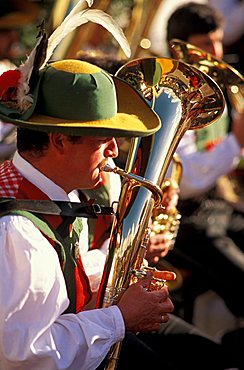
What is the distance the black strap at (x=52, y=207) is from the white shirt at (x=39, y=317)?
5cm

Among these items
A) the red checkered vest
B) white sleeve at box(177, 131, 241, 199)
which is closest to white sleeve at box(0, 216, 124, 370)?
the red checkered vest

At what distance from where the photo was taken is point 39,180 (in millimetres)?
2539

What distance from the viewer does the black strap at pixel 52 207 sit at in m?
2.44

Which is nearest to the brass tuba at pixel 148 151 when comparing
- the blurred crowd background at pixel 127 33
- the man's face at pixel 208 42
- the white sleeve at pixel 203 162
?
the blurred crowd background at pixel 127 33

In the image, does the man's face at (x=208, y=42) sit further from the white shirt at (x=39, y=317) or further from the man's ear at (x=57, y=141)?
the white shirt at (x=39, y=317)

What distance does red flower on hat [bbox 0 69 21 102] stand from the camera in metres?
Answer: 2.50

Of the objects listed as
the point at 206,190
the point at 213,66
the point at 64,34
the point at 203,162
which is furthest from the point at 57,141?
the point at 206,190

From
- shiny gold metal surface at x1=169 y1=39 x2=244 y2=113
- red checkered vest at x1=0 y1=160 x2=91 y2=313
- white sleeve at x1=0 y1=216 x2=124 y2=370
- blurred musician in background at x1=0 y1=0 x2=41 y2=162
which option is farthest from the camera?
blurred musician in background at x1=0 y1=0 x2=41 y2=162

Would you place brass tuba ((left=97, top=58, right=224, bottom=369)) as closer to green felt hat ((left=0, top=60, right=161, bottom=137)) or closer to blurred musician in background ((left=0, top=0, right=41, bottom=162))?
green felt hat ((left=0, top=60, right=161, bottom=137))

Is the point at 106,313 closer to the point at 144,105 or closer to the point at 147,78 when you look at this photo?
the point at 144,105

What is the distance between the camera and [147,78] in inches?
116

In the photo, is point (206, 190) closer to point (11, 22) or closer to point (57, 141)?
point (11, 22)

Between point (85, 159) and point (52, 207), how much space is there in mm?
151

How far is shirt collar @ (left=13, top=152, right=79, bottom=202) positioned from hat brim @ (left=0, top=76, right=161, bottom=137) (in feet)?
0.49
